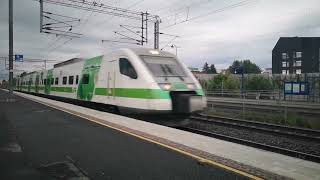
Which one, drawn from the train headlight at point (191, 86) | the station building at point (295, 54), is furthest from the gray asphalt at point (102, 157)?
the station building at point (295, 54)

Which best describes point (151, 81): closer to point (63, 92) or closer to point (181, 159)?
point (181, 159)

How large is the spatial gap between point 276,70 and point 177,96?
85741 mm

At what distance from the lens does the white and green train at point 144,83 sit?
12.9m

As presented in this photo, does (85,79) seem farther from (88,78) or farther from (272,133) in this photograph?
(272,133)

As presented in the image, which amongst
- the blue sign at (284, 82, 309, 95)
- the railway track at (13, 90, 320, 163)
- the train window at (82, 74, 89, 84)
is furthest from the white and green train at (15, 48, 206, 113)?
the blue sign at (284, 82, 309, 95)

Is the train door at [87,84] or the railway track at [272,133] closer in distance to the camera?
the railway track at [272,133]

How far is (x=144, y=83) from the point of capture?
13.0 metres

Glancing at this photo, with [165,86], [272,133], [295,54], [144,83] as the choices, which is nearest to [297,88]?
[272,133]

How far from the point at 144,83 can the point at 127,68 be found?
1.54m

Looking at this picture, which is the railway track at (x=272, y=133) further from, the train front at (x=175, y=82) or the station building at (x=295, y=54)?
the station building at (x=295, y=54)

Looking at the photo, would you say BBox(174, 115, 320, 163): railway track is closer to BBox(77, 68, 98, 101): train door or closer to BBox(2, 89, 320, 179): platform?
BBox(2, 89, 320, 179): platform

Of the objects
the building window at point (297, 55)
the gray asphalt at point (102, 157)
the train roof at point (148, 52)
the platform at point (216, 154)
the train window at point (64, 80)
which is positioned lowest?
the gray asphalt at point (102, 157)

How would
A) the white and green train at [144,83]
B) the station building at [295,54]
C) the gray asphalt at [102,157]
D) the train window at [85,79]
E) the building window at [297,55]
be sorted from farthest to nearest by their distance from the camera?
1. the building window at [297,55]
2. the station building at [295,54]
3. the train window at [85,79]
4. the white and green train at [144,83]
5. the gray asphalt at [102,157]

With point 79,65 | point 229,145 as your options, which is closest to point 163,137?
point 229,145
